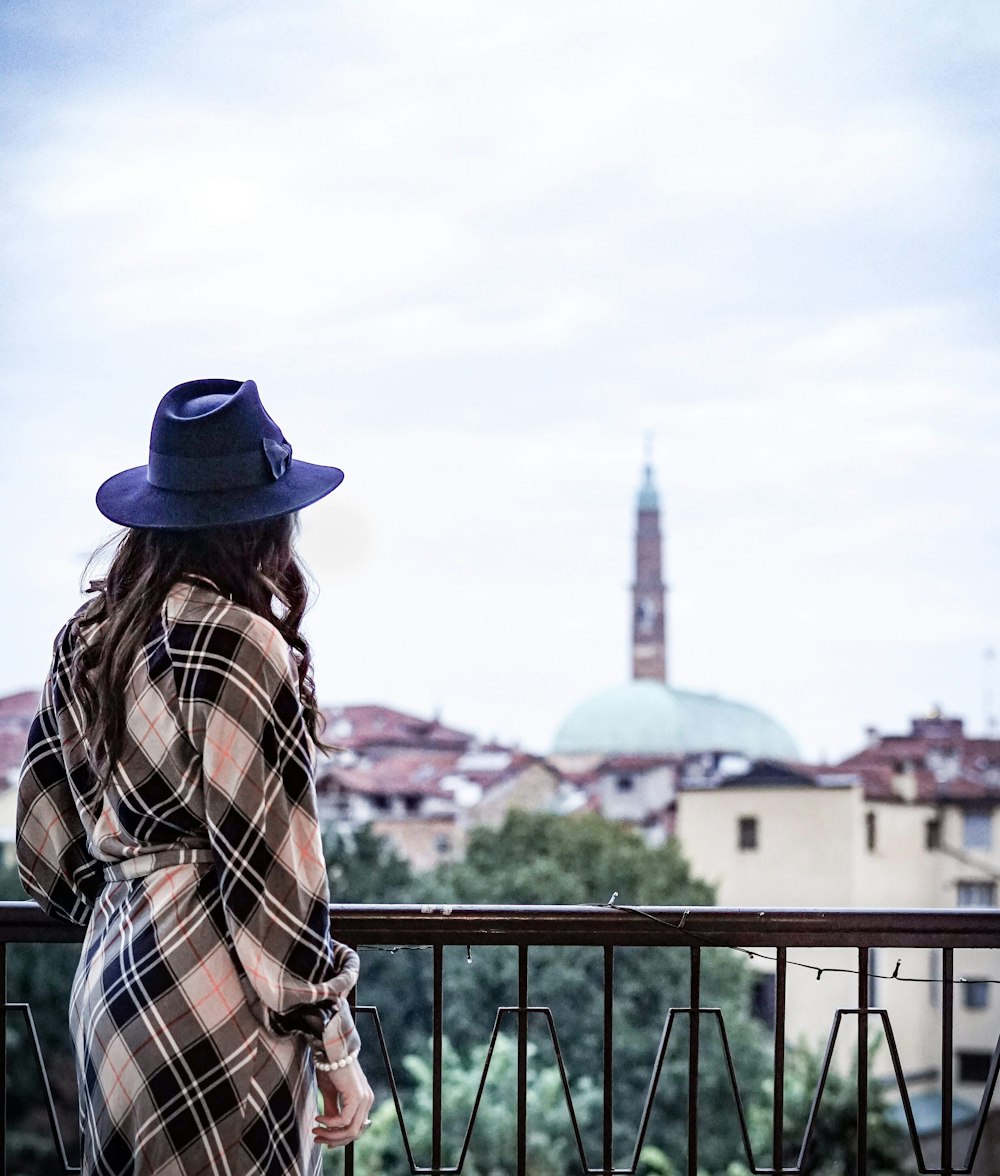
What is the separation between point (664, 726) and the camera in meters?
51.8

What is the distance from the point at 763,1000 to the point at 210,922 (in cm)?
3018

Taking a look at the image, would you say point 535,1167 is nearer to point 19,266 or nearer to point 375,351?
point 19,266

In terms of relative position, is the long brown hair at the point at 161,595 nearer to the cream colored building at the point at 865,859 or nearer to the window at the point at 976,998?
the cream colored building at the point at 865,859

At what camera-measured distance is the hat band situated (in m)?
1.30

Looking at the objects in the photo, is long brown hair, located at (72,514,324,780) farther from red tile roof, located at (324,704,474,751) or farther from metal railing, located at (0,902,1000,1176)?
red tile roof, located at (324,704,474,751)

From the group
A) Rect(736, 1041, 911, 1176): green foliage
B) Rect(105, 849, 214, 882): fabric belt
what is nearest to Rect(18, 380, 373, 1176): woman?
Rect(105, 849, 214, 882): fabric belt

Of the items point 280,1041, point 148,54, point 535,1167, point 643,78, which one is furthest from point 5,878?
point 643,78

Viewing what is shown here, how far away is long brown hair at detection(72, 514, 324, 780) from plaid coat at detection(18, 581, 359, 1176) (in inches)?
0.7

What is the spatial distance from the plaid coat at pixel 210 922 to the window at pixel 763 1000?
28.0 metres

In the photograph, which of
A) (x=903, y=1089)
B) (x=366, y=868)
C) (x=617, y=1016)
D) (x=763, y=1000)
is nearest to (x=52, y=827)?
(x=903, y=1089)

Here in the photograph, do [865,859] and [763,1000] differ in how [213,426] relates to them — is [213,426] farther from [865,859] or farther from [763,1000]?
[763,1000]

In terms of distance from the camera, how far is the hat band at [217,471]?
130 centimetres

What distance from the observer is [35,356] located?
43.2 m

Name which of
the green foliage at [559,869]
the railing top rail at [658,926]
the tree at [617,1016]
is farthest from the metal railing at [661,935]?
the green foliage at [559,869]
